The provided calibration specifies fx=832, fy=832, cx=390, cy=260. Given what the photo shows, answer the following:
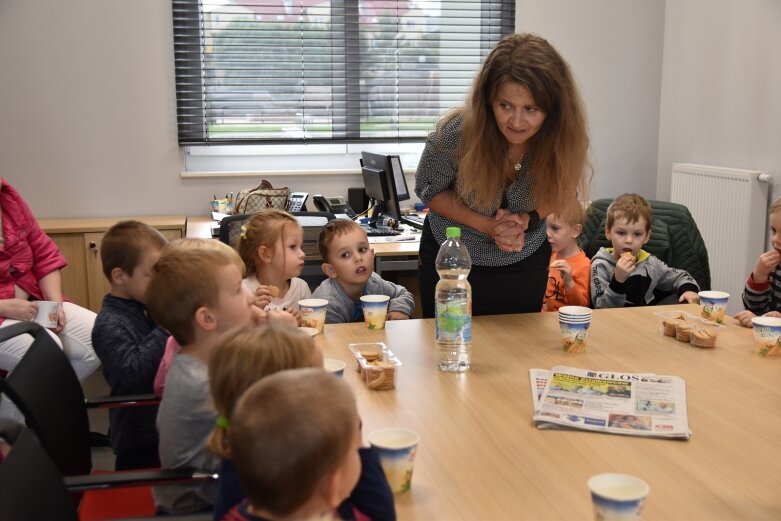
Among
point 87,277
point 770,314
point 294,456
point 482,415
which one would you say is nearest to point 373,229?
point 87,277

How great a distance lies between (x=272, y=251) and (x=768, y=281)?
1702mm

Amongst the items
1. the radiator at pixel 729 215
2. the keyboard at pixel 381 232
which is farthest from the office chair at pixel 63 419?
the radiator at pixel 729 215

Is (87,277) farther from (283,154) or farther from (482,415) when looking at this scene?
(482,415)

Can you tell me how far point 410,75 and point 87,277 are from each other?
2.31 m

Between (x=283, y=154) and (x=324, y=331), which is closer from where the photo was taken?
(x=324, y=331)

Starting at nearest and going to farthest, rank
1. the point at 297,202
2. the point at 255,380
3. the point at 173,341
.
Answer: the point at 255,380, the point at 173,341, the point at 297,202

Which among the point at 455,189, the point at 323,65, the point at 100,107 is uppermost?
the point at 323,65

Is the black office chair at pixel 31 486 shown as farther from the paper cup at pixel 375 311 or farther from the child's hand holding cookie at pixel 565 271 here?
the child's hand holding cookie at pixel 565 271

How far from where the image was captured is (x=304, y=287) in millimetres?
3045

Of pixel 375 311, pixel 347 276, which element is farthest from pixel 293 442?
pixel 347 276

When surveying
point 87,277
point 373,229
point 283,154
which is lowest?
point 87,277

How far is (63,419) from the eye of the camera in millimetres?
1890

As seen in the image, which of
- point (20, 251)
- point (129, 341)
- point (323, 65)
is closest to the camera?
point (129, 341)

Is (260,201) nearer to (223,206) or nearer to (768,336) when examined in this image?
(223,206)
